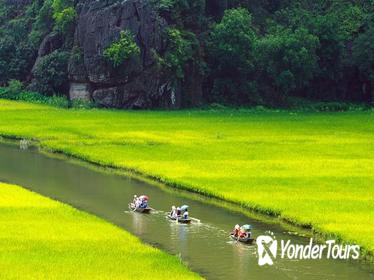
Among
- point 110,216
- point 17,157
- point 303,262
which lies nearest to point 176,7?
point 17,157

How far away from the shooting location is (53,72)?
79.1 meters

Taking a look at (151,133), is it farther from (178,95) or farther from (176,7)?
(176,7)

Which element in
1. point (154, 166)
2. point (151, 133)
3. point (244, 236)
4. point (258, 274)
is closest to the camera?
point (258, 274)

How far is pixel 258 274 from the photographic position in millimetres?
21297

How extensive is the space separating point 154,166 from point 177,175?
123 inches

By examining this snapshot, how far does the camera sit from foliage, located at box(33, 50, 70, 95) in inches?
3127

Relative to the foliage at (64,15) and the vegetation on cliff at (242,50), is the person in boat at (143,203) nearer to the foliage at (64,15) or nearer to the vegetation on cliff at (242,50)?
the vegetation on cliff at (242,50)

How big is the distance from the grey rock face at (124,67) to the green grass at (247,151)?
4.30 metres

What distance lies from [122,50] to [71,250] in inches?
2076

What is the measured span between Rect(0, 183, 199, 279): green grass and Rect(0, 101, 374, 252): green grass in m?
5.73

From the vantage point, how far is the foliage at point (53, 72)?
79438 mm

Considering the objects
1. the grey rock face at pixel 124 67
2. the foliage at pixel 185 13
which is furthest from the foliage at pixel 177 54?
the foliage at pixel 185 13

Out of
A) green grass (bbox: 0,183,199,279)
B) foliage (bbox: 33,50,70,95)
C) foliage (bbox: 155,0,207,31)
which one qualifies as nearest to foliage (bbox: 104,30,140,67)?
foliage (bbox: 155,0,207,31)

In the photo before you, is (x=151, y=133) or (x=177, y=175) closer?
(x=177, y=175)
